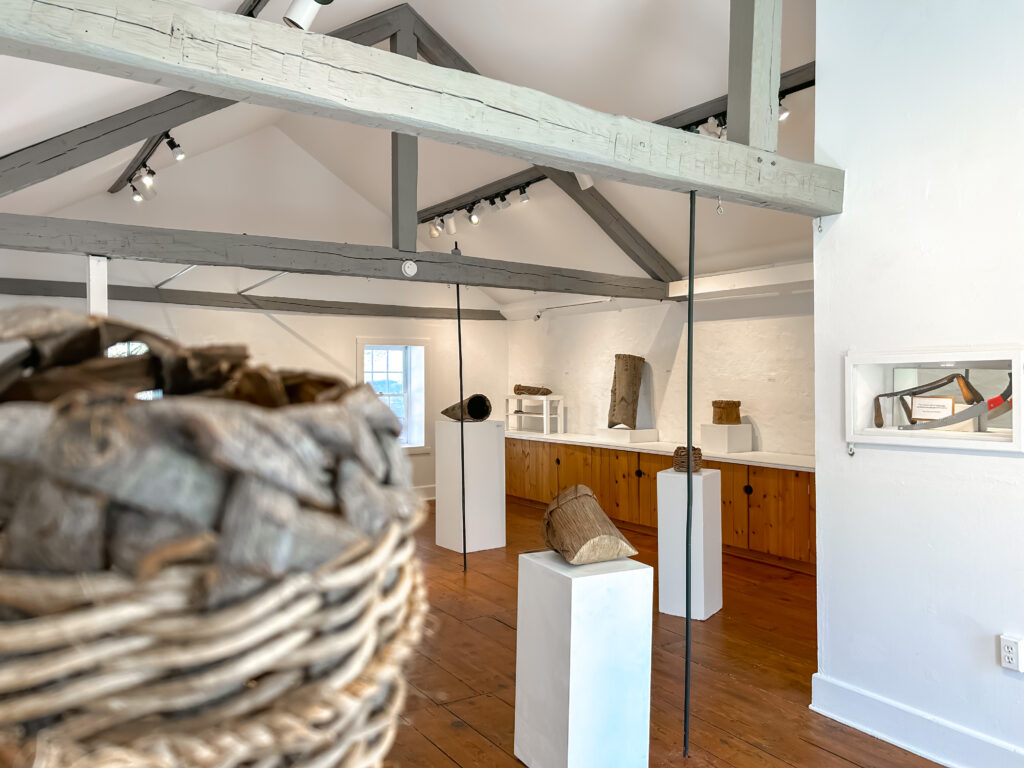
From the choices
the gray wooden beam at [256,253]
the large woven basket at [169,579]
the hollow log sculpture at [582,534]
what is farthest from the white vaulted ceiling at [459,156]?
the large woven basket at [169,579]

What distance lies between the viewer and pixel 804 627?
4355 millimetres

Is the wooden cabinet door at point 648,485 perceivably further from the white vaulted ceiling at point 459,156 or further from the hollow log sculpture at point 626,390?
the white vaulted ceiling at point 459,156

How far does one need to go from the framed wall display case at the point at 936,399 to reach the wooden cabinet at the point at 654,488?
2692 millimetres

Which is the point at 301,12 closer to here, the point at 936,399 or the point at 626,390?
the point at 936,399

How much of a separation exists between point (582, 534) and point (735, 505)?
3.94 metres

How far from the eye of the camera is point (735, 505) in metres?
6.27

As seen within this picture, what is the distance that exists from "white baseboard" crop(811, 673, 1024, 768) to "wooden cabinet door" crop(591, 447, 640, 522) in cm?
399

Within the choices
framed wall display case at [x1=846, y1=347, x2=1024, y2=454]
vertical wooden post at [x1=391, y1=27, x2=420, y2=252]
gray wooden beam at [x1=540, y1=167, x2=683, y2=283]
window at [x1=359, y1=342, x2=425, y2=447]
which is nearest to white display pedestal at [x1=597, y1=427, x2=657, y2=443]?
gray wooden beam at [x1=540, y1=167, x2=683, y2=283]

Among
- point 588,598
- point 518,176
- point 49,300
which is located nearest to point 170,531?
point 588,598

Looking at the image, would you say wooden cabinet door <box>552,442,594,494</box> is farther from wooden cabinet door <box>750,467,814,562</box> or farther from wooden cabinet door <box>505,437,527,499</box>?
wooden cabinet door <box>750,467,814,562</box>

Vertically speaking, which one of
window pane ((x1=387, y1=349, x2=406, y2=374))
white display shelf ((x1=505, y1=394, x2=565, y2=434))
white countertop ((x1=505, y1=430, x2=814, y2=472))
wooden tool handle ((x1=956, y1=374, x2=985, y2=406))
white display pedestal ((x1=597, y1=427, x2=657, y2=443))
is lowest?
white countertop ((x1=505, y1=430, x2=814, y2=472))

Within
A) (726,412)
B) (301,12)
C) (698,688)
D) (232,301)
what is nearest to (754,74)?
(301,12)

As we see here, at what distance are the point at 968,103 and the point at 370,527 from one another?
325cm

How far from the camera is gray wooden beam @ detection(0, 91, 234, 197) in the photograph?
4.11m
